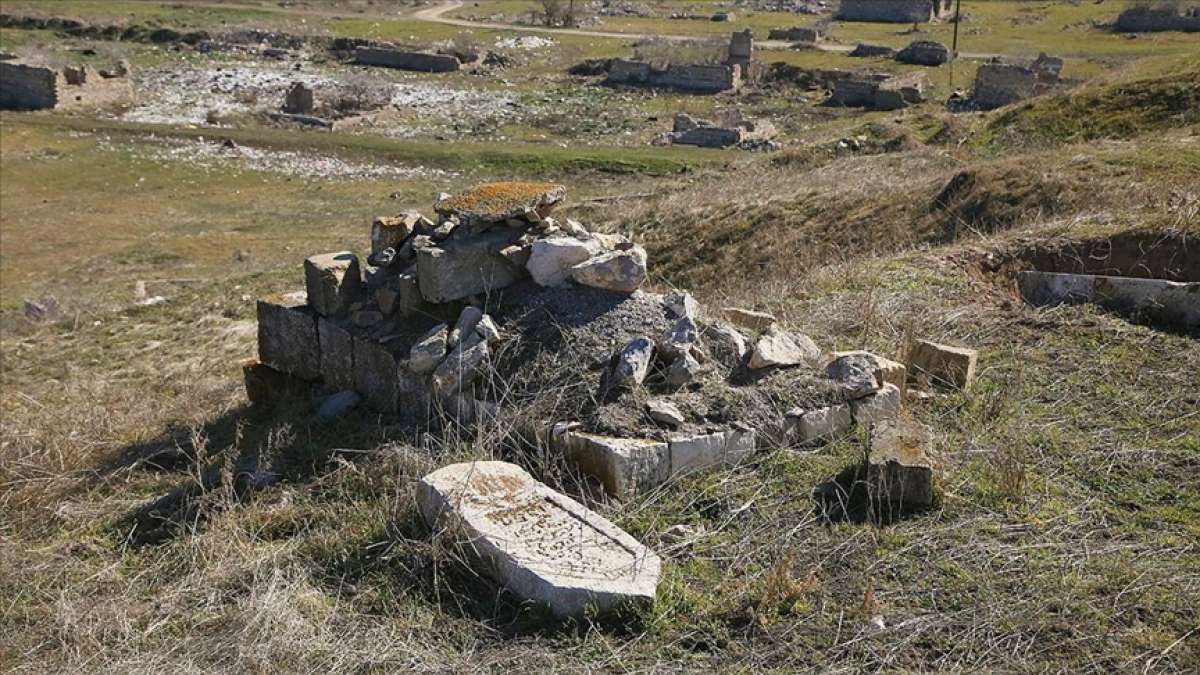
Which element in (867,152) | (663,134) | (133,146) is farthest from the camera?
(663,134)

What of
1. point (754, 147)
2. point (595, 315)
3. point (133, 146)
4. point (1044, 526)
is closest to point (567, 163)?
point (754, 147)

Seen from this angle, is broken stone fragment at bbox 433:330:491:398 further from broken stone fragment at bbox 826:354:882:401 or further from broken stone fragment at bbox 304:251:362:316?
broken stone fragment at bbox 826:354:882:401

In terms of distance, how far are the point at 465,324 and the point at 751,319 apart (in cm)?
170

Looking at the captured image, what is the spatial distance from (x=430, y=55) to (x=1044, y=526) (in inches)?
1592

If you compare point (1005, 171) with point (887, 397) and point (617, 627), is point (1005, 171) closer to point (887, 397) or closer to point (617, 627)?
point (887, 397)

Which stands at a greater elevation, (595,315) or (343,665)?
(595,315)

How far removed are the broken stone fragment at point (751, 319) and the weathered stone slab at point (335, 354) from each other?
7.83 feet

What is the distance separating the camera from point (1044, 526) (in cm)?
446

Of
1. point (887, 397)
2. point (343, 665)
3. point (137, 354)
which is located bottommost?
point (137, 354)

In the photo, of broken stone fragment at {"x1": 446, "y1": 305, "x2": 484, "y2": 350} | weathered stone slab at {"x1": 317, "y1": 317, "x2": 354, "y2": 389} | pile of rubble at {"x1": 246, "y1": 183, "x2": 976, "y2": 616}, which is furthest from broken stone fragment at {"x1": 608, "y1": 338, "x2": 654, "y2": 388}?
weathered stone slab at {"x1": 317, "y1": 317, "x2": 354, "y2": 389}

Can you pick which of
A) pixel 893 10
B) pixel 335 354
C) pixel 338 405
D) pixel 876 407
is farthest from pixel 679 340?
pixel 893 10

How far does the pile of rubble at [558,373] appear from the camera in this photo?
178 inches

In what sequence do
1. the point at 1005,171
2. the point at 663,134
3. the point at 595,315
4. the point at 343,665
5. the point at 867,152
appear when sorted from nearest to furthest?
the point at 343,665 < the point at 595,315 < the point at 1005,171 < the point at 867,152 < the point at 663,134

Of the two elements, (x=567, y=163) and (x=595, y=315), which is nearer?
(x=595, y=315)
